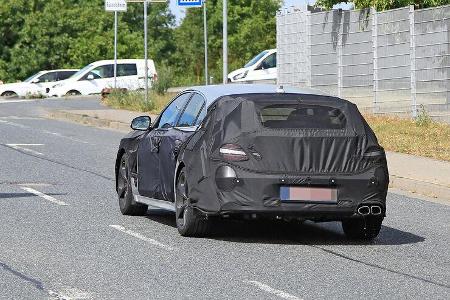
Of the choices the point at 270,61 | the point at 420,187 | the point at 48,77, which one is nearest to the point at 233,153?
the point at 420,187

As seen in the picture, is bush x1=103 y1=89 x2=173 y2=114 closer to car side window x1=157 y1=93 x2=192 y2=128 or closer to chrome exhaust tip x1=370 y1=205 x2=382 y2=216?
car side window x1=157 y1=93 x2=192 y2=128

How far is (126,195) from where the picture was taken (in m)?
14.7

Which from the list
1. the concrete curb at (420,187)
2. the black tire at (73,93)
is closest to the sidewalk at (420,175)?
the concrete curb at (420,187)

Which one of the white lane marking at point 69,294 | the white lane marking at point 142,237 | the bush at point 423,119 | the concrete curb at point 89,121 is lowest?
the white lane marking at point 142,237

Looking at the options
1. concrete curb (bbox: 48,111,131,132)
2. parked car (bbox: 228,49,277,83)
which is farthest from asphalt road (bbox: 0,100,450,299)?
parked car (bbox: 228,49,277,83)

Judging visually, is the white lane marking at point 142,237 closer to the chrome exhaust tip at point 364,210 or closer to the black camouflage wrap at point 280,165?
the black camouflage wrap at point 280,165

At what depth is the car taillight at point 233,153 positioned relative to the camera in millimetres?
12227

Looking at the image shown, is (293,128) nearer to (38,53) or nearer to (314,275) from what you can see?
(314,275)

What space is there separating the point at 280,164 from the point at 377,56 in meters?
20.4

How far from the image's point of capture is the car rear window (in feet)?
41.1

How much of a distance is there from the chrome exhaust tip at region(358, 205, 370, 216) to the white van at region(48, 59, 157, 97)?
43.4 metres

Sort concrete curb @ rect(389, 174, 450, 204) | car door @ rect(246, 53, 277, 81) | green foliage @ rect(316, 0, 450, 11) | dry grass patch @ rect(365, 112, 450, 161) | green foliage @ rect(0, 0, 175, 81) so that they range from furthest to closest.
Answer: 1. green foliage @ rect(0, 0, 175, 81)
2. car door @ rect(246, 53, 277, 81)
3. green foliage @ rect(316, 0, 450, 11)
4. dry grass patch @ rect(365, 112, 450, 161)
5. concrete curb @ rect(389, 174, 450, 204)

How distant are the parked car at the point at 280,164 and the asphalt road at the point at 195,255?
1.01 ft

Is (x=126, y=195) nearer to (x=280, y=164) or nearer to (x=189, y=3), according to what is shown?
(x=280, y=164)
